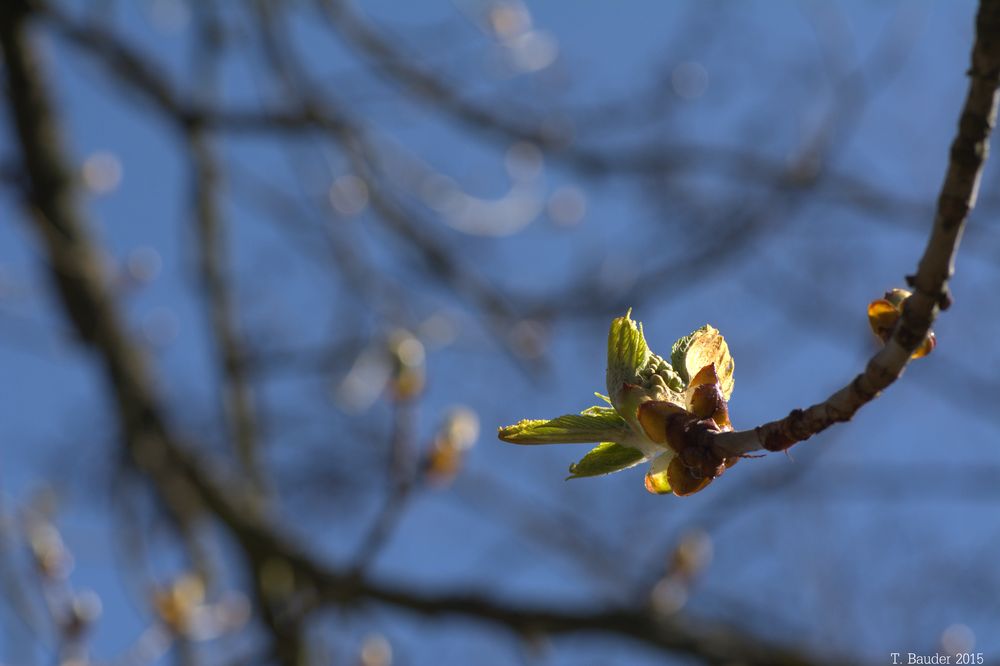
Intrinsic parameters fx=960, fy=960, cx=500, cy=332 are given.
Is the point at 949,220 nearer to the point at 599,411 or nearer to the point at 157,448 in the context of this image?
the point at 599,411

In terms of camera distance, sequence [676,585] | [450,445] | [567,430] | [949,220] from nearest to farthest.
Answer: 1. [949,220]
2. [567,430]
3. [450,445]
4. [676,585]

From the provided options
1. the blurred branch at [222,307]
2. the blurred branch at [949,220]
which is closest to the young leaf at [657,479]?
the blurred branch at [949,220]

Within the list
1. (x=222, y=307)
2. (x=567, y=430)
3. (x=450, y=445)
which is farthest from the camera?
(x=222, y=307)

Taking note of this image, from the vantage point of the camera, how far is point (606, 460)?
76 centimetres

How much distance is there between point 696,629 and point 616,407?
183 centimetres

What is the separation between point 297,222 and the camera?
12.8 ft

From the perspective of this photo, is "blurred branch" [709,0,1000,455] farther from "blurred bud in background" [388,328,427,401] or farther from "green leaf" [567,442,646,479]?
"blurred bud in background" [388,328,427,401]

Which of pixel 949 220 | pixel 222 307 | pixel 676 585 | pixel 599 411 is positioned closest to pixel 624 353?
pixel 599 411

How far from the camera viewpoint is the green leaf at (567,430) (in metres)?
0.70

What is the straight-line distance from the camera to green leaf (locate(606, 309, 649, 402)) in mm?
754

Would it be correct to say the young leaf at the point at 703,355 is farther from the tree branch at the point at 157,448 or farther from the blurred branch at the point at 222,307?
the blurred branch at the point at 222,307

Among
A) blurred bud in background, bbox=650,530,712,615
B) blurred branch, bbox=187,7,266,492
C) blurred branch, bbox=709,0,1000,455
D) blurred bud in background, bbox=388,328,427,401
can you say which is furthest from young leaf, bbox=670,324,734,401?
blurred branch, bbox=187,7,266,492

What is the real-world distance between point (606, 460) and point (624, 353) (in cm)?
9

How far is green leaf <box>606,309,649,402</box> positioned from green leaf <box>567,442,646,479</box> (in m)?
0.05
